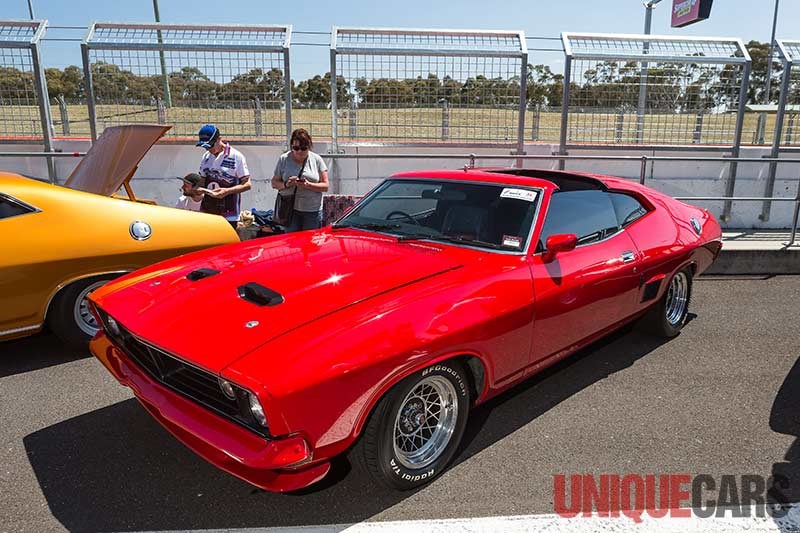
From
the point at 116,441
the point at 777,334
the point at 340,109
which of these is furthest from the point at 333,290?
the point at 340,109

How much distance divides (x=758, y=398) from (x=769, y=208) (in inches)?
233

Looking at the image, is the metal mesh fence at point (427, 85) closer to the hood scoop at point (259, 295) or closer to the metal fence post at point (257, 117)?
the metal fence post at point (257, 117)

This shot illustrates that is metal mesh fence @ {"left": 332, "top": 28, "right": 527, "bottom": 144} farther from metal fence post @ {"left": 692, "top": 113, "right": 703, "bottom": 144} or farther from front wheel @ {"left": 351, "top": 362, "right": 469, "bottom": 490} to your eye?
front wheel @ {"left": 351, "top": 362, "right": 469, "bottom": 490}

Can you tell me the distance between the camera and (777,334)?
190 inches

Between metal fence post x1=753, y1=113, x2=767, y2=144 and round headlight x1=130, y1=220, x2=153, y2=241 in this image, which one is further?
metal fence post x1=753, y1=113, x2=767, y2=144

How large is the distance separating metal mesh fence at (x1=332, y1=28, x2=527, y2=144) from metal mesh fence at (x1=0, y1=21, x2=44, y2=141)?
4.01m

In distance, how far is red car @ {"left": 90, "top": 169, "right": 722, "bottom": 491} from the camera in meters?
2.24

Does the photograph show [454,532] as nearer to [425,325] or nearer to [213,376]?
[425,325]

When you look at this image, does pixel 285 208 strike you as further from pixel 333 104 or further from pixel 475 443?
pixel 475 443

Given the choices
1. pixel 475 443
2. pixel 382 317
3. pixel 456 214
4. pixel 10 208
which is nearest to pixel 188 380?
pixel 382 317

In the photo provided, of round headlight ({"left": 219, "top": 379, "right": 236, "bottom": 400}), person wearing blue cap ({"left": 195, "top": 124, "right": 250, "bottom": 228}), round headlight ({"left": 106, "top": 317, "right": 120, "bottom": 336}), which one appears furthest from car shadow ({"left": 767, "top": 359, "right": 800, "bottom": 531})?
person wearing blue cap ({"left": 195, "top": 124, "right": 250, "bottom": 228})

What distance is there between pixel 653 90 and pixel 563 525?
7385 millimetres

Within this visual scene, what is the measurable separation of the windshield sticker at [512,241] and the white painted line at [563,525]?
1.43 meters

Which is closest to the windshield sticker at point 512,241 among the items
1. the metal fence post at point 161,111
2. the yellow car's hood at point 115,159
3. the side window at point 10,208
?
the yellow car's hood at point 115,159
